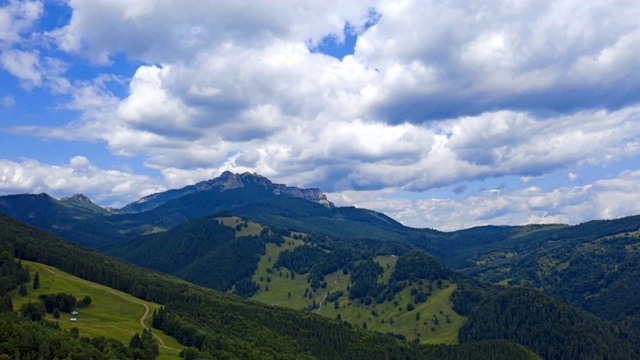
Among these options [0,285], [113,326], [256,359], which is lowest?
[256,359]

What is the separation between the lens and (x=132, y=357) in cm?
14912

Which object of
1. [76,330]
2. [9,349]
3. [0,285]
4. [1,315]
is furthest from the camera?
[0,285]

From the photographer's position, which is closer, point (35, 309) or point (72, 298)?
point (35, 309)

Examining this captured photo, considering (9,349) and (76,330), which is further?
(76,330)

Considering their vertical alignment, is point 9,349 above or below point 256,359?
above

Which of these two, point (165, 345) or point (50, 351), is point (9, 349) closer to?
point (50, 351)

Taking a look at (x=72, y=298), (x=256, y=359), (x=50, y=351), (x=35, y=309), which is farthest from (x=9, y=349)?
(x=256, y=359)

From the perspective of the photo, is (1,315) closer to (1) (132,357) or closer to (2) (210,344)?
(1) (132,357)

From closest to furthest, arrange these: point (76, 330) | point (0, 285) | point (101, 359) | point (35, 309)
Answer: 1. point (101, 359)
2. point (76, 330)
3. point (35, 309)
4. point (0, 285)

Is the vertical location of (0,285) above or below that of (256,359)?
above

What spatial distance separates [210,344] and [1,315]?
75.1 m

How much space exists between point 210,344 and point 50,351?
77764 millimetres

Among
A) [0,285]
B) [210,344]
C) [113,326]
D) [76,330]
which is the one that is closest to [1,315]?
[76,330]

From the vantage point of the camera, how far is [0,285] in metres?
194
